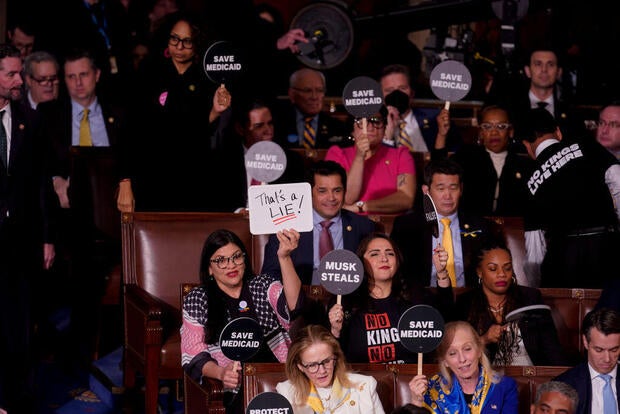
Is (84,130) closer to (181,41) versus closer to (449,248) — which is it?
(181,41)

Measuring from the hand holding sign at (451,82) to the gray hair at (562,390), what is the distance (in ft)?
7.57

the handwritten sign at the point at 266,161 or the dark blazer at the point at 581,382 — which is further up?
the handwritten sign at the point at 266,161

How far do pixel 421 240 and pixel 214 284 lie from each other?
119cm

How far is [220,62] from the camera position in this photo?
19.3 ft

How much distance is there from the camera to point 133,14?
28.7 feet

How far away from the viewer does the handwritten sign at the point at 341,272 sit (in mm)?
4859

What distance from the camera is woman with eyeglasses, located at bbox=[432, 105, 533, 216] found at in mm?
6512

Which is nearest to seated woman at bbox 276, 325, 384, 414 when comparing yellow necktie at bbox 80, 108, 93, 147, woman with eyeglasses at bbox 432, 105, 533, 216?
woman with eyeglasses at bbox 432, 105, 533, 216

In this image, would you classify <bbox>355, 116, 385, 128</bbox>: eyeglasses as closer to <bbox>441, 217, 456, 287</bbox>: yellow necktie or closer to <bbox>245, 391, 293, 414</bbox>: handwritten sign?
<bbox>441, 217, 456, 287</bbox>: yellow necktie

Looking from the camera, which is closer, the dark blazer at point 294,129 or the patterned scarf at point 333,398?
the patterned scarf at point 333,398

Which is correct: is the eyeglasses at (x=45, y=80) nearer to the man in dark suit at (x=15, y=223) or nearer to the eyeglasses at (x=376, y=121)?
the man in dark suit at (x=15, y=223)

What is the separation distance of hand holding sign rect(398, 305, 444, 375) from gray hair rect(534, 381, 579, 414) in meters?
0.45

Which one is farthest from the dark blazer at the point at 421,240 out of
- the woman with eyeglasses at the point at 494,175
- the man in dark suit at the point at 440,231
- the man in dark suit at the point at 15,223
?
the man in dark suit at the point at 15,223

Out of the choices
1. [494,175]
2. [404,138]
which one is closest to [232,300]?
[494,175]
